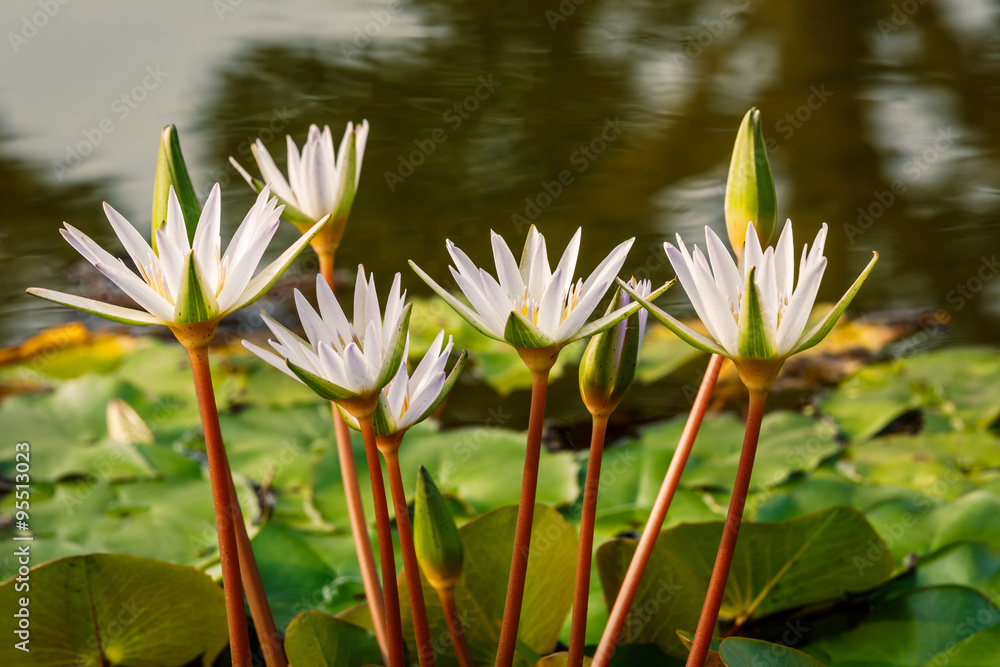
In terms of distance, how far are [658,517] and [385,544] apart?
0.99ft

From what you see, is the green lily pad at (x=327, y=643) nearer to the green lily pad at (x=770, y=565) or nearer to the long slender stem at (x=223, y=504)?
the long slender stem at (x=223, y=504)

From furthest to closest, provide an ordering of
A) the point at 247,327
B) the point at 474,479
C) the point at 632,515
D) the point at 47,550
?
the point at 247,327 → the point at 474,479 → the point at 632,515 → the point at 47,550

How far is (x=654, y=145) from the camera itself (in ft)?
12.0

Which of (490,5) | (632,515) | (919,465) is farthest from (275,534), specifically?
(490,5)

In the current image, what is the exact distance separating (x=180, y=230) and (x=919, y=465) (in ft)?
5.20

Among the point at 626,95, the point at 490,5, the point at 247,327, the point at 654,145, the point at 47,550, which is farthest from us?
the point at 490,5

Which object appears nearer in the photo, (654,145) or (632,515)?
(632,515)

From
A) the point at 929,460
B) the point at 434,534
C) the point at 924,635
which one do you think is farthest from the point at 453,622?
the point at 929,460

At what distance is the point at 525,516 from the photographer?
2.52ft

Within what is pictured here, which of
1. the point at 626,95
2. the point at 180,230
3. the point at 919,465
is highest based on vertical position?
the point at 180,230

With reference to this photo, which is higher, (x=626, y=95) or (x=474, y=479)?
(x=626, y=95)

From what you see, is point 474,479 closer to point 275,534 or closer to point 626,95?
point 275,534

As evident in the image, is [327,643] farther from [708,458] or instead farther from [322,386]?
[708,458]
